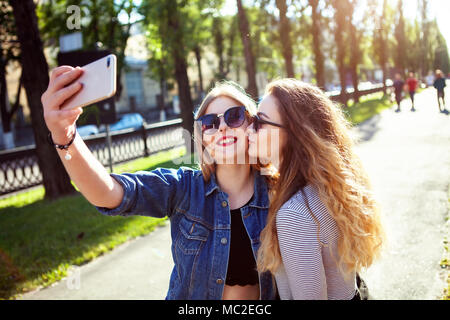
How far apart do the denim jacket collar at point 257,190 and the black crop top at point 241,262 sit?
149 mm

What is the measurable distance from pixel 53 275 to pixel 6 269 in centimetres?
90

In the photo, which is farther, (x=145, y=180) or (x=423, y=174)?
(x=423, y=174)

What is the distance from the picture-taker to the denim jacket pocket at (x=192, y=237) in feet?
5.99

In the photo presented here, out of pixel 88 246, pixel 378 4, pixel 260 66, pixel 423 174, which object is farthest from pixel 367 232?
pixel 260 66

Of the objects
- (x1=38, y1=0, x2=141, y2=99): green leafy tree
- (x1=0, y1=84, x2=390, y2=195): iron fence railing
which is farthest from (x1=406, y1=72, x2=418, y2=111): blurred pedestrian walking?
(x1=38, y1=0, x2=141, y2=99): green leafy tree

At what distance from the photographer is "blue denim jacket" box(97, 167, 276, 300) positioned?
1801 mm

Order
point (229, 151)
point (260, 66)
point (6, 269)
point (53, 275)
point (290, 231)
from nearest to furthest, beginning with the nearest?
point (290, 231) < point (229, 151) < point (53, 275) < point (6, 269) < point (260, 66)

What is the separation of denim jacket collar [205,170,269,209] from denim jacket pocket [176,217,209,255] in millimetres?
171

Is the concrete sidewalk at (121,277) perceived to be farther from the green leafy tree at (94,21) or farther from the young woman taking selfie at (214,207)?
the green leafy tree at (94,21)

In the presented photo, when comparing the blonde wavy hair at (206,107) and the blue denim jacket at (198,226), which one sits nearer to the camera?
the blue denim jacket at (198,226)

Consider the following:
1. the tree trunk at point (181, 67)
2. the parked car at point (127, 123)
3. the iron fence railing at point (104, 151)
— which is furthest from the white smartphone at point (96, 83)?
the parked car at point (127, 123)

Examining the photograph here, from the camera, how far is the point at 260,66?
3812 cm

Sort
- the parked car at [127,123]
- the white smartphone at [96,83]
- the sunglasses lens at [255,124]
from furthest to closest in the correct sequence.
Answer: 1. the parked car at [127,123]
2. the sunglasses lens at [255,124]
3. the white smartphone at [96,83]
